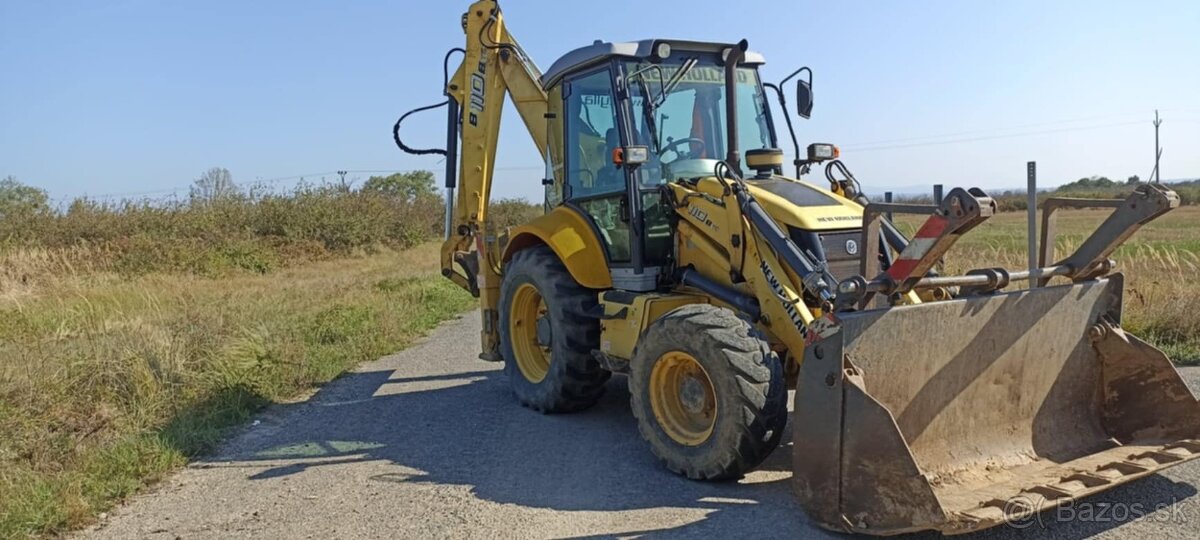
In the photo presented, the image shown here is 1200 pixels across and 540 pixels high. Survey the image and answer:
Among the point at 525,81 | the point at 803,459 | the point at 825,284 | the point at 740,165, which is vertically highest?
the point at 525,81

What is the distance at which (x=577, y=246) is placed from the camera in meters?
6.60

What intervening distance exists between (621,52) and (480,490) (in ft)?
10.5

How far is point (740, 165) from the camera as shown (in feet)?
20.8

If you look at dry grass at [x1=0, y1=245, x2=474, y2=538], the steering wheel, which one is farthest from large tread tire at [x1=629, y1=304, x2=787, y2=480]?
dry grass at [x1=0, y1=245, x2=474, y2=538]

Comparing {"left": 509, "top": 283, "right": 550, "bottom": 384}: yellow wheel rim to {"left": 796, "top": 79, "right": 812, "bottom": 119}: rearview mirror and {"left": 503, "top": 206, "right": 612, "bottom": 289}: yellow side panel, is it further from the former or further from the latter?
{"left": 796, "top": 79, "right": 812, "bottom": 119}: rearview mirror

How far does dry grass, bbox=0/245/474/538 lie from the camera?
5.29m

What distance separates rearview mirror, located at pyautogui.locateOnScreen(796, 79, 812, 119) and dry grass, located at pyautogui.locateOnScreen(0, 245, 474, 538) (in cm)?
498

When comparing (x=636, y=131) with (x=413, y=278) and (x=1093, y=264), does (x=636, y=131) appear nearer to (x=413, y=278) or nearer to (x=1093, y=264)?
(x=1093, y=264)

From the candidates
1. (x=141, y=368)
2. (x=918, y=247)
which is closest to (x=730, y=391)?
(x=918, y=247)

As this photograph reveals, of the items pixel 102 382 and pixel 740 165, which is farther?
pixel 102 382

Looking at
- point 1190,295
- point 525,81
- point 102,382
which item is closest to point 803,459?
point 525,81

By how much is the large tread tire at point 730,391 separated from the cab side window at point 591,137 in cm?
178

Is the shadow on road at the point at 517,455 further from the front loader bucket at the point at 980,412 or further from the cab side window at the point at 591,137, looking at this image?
the cab side window at the point at 591,137

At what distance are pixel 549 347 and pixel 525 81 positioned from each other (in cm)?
251
